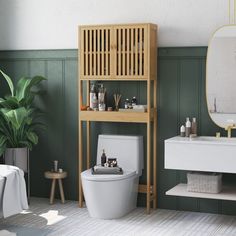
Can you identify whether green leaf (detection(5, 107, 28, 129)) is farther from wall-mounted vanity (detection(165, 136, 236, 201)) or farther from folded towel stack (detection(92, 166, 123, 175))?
wall-mounted vanity (detection(165, 136, 236, 201))

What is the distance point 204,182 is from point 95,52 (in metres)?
1.74

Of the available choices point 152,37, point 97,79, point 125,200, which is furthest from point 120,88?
point 125,200

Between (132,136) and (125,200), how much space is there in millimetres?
693

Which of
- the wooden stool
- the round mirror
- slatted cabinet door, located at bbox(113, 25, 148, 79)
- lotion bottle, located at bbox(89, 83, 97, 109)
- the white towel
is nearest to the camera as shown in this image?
the white towel

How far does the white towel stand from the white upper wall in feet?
6.39

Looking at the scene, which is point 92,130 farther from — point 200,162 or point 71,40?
point 200,162

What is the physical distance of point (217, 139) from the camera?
18.1 ft

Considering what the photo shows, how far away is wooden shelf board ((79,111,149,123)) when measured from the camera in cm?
564

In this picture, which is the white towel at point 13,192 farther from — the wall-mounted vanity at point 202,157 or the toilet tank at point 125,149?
the wall-mounted vanity at point 202,157

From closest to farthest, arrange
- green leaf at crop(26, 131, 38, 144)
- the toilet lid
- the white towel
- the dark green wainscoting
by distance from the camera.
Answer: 1. the white towel
2. the toilet lid
3. the dark green wainscoting
4. green leaf at crop(26, 131, 38, 144)

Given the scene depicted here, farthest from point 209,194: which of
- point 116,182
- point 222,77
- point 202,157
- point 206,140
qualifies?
point 222,77

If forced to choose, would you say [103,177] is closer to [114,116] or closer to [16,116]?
[114,116]

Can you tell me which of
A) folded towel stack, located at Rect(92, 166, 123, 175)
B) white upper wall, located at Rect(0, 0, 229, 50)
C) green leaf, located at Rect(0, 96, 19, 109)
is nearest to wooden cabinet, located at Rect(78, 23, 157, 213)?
white upper wall, located at Rect(0, 0, 229, 50)

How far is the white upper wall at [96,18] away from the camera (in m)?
5.66
